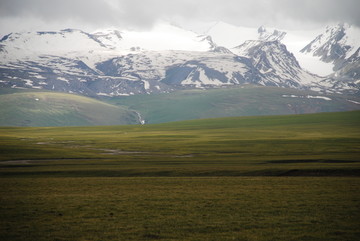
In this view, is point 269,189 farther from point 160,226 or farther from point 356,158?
point 356,158

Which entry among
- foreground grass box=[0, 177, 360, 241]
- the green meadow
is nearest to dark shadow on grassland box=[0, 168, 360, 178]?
the green meadow

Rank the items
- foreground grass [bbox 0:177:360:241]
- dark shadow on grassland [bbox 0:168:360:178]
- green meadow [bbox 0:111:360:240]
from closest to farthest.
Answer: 1. foreground grass [bbox 0:177:360:241]
2. green meadow [bbox 0:111:360:240]
3. dark shadow on grassland [bbox 0:168:360:178]

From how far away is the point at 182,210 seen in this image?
1535 inches

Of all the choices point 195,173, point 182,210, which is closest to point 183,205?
point 182,210

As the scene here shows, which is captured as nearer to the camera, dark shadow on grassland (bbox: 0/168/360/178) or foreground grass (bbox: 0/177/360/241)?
foreground grass (bbox: 0/177/360/241)

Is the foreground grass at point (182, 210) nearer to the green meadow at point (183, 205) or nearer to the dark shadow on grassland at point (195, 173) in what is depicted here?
the green meadow at point (183, 205)

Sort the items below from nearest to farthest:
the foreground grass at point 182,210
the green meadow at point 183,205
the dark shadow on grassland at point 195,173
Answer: the foreground grass at point 182,210
the green meadow at point 183,205
the dark shadow on grassland at point 195,173

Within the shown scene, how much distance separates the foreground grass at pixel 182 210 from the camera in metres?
31.2

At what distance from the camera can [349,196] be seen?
43438mm

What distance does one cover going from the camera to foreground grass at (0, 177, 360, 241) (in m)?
31.2

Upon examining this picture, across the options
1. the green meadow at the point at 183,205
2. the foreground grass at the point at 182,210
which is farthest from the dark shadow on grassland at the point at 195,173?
the foreground grass at the point at 182,210

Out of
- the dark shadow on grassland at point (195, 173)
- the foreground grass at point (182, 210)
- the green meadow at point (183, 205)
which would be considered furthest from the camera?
the dark shadow on grassland at point (195, 173)

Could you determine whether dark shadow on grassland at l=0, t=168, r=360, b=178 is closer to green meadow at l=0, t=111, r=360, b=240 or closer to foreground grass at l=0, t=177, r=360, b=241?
green meadow at l=0, t=111, r=360, b=240

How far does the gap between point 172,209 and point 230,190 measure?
11.8 m
